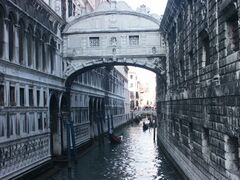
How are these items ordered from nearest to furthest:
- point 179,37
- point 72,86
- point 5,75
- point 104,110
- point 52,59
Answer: point 5,75
point 179,37
point 52,59
point 72,86
point 104,110

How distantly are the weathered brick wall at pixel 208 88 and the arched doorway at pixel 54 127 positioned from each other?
589cm

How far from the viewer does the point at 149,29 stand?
19.6 meters

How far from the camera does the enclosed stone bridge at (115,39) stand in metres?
19.6

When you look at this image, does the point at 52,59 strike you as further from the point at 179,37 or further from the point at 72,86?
the point at 179,37

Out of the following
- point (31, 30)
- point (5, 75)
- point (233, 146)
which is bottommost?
point (233, 146)

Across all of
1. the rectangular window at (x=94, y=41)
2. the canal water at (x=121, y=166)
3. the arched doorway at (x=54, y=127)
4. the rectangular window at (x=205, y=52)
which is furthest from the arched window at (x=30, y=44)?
the rectangular window at (x=205, y=52)

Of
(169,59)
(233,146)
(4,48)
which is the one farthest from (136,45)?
(233,146)

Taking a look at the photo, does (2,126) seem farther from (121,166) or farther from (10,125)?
(121,166)

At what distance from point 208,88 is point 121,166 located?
9749 mm

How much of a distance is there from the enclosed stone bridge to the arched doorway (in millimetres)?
2136

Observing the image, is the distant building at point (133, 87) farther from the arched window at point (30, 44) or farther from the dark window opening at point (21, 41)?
the dark window opening at point (21, 41)

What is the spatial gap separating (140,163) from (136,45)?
5.24 metres

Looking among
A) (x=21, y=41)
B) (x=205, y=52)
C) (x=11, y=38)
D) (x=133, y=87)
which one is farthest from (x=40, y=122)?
(x=133, y=87)

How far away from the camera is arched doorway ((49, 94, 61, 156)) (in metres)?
18.6
